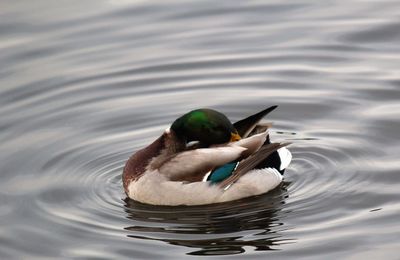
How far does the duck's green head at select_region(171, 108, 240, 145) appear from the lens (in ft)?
40.9

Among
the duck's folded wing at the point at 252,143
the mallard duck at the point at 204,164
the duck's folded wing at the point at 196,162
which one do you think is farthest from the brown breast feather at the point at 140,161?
the duck's folded wing at the point at 252,143

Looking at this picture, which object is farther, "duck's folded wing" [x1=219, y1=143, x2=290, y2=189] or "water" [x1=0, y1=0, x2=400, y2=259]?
"duck's folded wing" [x1=219, y1=143, x2=290, y2=189]

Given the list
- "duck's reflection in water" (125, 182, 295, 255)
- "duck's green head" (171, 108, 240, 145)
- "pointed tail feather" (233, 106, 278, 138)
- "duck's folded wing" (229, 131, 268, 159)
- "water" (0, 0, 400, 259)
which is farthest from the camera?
"pointed tail feather" (233, 106, 278, 138)

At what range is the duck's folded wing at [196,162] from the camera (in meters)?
12.2

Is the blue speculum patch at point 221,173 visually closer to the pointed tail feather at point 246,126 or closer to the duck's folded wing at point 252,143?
the duck's folded wing at point 252,143

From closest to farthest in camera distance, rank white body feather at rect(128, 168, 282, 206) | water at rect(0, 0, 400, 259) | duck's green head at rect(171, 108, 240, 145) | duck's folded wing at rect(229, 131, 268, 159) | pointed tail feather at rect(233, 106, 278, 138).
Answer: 1. water at rect(0, 0, 400, 259)
2. white body feather at rect(128, 168, 282, 206)
3. duck's folded wing at rect(229, 131, 268, 159)
4. duck's green head at rect(171, 108, 240, 145)
5. pointed tail feather at rect(233, 106, 278, 138)

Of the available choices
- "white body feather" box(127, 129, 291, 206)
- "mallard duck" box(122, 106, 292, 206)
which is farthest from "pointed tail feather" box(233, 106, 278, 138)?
"white body feather" box(127, 129, 291, 206)

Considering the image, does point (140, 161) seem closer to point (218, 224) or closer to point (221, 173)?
point (221, 173)

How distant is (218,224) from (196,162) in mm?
823

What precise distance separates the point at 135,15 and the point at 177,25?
73 cm

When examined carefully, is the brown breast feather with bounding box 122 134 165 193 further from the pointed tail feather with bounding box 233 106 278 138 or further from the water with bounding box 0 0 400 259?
the pointed tail feather with bounding box 233 106 278 138

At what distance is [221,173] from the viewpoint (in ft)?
40.2

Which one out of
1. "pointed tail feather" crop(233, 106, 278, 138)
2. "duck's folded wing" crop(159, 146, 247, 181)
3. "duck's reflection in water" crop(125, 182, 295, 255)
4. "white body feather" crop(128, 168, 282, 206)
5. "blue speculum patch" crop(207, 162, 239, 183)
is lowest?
"duck's reflection in water" crop(125, 182, 295, 255)

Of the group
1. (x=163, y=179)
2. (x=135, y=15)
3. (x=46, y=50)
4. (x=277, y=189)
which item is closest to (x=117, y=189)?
(x=163, y=179)
